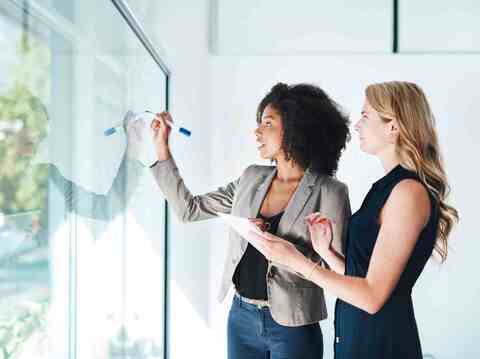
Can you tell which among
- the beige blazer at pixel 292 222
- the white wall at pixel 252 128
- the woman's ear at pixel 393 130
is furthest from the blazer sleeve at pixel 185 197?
the white wall at pixel 252 128

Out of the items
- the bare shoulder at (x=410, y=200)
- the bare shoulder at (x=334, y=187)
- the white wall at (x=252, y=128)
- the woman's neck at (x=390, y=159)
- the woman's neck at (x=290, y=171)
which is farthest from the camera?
the white wall at (x=252, y=128)

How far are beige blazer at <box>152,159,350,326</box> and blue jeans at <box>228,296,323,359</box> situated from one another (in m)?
0.03

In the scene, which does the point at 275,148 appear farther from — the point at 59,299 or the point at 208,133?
the point at 208,133

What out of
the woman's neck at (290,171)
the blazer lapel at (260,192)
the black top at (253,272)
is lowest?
the black top at (253,272)

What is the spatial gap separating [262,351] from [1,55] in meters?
1.06

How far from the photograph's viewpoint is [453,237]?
7.85ft

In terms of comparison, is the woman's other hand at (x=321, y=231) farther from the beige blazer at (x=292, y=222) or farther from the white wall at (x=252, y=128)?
the white wall at (x=252, y=128)

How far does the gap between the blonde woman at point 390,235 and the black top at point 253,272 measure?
0.72 feet

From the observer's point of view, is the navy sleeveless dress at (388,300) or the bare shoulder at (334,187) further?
the bare shoulder at (334,187)

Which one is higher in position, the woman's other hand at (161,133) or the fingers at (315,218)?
the woman's other hand at (161,133)

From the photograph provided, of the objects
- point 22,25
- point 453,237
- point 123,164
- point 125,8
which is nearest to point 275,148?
point 123,164

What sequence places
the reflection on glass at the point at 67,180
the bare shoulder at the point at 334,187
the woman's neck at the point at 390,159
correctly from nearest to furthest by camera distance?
1. the reflection on glass at the point at 67,180
2. the woman's neck at the point at 390,159
3. the bare shoulder at the point at 334,187

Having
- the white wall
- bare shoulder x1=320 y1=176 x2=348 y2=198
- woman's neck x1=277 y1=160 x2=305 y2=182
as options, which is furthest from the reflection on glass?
the white wall

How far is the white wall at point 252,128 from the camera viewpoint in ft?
7.64
